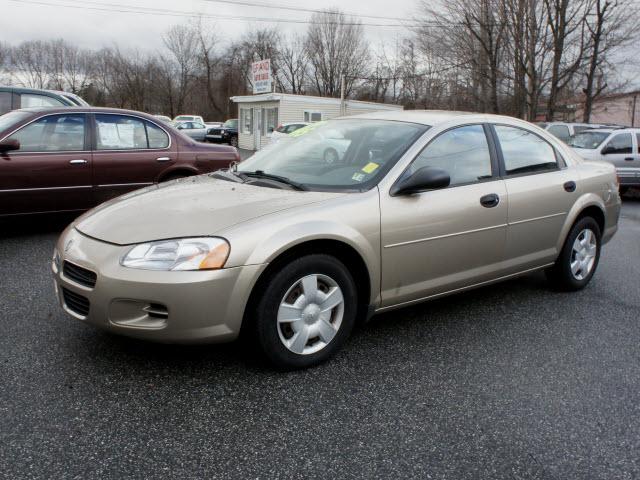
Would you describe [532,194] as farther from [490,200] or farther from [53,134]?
[53,134]

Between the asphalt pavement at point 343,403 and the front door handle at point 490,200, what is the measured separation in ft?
2.81

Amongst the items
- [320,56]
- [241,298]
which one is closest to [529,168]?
[241,298]

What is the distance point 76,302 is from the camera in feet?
9.66

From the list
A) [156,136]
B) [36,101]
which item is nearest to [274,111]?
[36,101]

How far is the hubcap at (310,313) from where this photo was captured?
299 cm

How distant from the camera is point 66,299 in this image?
9.96 ft

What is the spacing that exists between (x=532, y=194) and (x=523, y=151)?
1.23 feet

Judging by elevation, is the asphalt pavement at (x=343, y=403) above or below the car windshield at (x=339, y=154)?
below

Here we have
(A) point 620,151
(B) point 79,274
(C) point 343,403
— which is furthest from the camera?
(A) point 620,151

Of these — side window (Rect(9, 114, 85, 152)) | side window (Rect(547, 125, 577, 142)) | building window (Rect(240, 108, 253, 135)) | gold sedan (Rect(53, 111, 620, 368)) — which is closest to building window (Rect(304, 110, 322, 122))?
building window (Rect(240, 108, 253, 135))

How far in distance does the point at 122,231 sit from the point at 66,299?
0.53m

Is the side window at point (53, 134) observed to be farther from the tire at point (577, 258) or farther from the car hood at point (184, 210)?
the tire at point (577, 258)

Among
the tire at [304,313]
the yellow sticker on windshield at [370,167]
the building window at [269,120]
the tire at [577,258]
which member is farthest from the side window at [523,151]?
the building window at [269,120]

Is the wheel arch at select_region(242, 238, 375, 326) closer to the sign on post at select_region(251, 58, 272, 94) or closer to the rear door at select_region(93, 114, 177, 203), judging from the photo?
the rear door at select_region(93, 114, 177, 203)
